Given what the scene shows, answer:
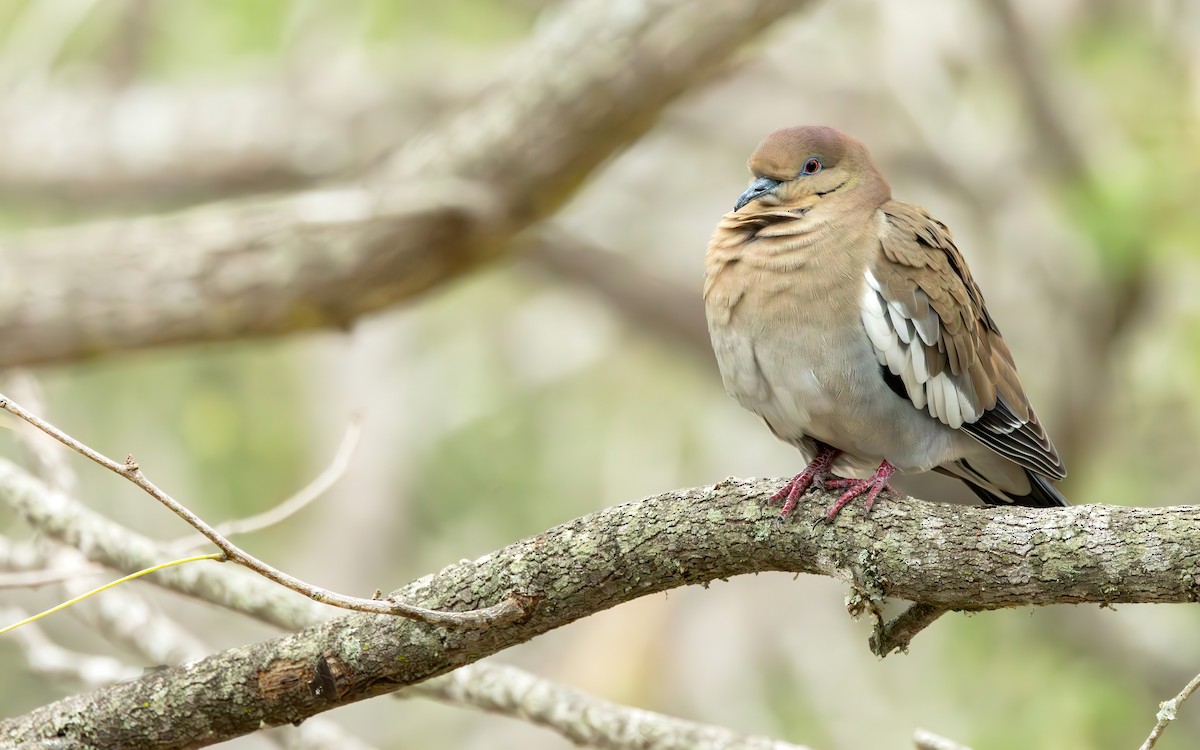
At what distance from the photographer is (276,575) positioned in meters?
2.16

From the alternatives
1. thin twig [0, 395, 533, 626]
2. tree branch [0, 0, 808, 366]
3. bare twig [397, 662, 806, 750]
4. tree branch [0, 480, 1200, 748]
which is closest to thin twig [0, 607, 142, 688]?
bare twig [397, 662, 806, 750]

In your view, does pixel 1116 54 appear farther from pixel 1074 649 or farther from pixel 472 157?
pixel 472 157

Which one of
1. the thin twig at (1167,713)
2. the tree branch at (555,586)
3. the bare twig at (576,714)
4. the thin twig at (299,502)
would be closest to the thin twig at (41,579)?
the thin twig at (299,502)

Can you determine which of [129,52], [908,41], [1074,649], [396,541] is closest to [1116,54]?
[908,41]

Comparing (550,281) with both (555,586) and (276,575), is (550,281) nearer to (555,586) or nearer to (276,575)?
(555,586)

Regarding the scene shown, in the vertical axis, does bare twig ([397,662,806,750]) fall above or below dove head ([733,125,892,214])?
below

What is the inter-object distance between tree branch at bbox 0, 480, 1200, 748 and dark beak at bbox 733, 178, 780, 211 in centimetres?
100

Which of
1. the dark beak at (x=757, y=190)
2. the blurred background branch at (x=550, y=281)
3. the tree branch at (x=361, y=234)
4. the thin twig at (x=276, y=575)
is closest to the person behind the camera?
the thin twig at (x=276, y=575)

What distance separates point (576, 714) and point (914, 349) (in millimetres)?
1260

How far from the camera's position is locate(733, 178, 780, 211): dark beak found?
3.31 metres

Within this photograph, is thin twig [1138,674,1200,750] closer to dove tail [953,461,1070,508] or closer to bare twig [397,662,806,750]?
bare twig [397,662,806,750]

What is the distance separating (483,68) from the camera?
25.6 feet

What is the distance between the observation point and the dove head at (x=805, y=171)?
336cm

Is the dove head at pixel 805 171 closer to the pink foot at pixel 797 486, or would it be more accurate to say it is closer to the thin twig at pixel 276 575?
the pink foot at pixel 797 486
